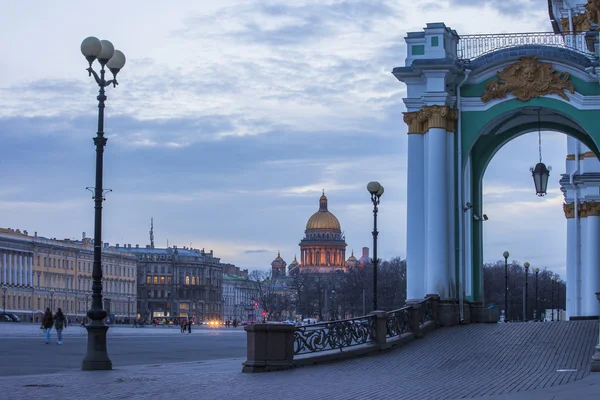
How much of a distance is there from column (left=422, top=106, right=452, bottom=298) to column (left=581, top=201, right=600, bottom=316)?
1140cm

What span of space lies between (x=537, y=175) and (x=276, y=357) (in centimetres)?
1213

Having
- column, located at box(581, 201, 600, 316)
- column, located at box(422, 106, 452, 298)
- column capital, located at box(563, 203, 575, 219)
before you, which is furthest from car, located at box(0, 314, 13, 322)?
column, located at box(422, 106, 452, 298)

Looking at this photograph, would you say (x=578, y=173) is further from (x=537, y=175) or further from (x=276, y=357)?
(x=276, y=357)

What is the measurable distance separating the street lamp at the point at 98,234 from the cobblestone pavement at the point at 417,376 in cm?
67

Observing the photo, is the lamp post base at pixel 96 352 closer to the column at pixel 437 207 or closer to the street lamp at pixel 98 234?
the street lamp at pixel 98 234

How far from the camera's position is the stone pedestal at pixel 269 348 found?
25.3m

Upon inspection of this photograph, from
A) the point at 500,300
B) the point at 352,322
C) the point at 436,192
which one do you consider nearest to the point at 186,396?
the point at 352,322

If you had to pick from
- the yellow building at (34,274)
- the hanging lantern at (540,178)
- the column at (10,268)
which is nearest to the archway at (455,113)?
the hanging lantern at (540,178)

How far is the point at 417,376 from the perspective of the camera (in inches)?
907

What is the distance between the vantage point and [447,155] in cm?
3447

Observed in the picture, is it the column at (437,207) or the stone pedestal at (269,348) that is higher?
the column at (437,207)

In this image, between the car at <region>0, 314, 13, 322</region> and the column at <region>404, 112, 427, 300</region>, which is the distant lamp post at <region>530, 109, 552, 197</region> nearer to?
the column at <region>404, 112, 427, 300</region>

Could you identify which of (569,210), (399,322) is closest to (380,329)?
(399,322)

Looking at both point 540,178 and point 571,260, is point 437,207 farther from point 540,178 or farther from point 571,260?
point 571,260
